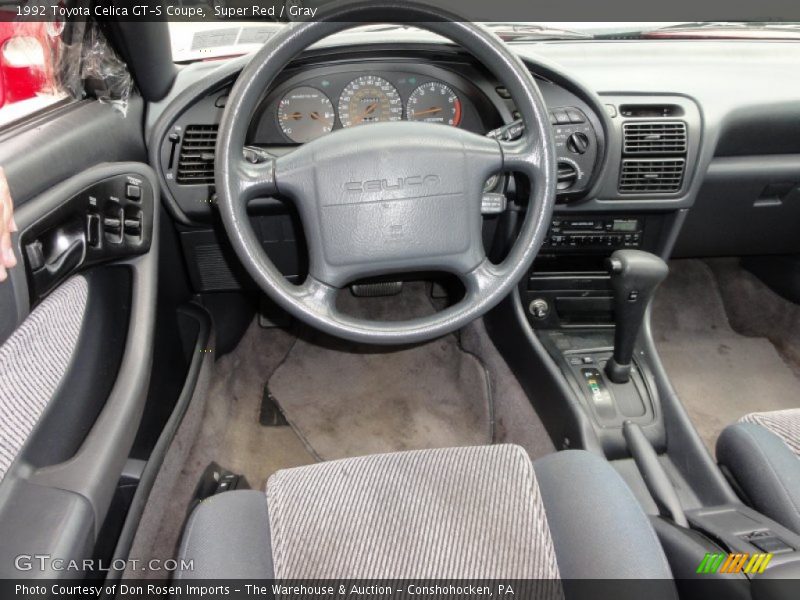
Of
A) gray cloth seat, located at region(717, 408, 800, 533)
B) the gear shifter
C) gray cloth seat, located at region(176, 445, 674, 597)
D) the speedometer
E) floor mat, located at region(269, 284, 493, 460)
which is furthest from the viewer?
floor mat, located at region(269, 284, 493, 460)

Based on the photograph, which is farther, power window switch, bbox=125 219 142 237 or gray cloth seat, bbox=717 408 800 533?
power window switch, bbox=125 219 142 237

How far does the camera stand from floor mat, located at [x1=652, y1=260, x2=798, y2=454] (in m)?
2.15

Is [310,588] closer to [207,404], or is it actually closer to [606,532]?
[606,532]

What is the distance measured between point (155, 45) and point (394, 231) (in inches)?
29.9

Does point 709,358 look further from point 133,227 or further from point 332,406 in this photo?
point 133,227

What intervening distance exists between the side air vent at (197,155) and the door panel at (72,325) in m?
0.12

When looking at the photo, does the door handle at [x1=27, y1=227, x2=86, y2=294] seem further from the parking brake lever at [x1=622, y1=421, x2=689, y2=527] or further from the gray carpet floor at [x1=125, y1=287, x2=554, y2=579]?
the parking brake lever at [x1=622, y1=421, x2=689, y2=527]

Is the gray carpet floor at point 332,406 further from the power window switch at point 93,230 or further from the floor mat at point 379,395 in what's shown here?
the power window switch at point 93,230

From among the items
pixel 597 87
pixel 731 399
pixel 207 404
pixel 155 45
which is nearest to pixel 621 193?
pixel 597 87

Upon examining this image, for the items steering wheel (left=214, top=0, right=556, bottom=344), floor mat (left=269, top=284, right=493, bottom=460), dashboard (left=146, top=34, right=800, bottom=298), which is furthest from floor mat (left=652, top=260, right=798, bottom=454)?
steering wheel (left=214, top=0, right=556, bottom=344)

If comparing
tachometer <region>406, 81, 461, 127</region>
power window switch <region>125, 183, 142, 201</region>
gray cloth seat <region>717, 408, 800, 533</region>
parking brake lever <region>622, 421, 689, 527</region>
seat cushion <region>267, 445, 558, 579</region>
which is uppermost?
tachometer <region>406, 81, 461, 127</region>

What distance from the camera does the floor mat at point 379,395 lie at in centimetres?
206

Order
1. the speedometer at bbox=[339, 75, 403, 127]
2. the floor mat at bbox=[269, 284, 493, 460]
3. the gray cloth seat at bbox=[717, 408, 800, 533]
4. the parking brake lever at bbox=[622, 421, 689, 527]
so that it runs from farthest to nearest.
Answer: the floor mat at bbox=[269, 284, 493, 460], the speedometer at bbox=[339, 75, 403, 127], the parking brake lever at bbox=[622, 421, 689, 527], the gray cloth seat at bbox=[717, 408, 800, 533]

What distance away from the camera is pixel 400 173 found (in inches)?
49.2
